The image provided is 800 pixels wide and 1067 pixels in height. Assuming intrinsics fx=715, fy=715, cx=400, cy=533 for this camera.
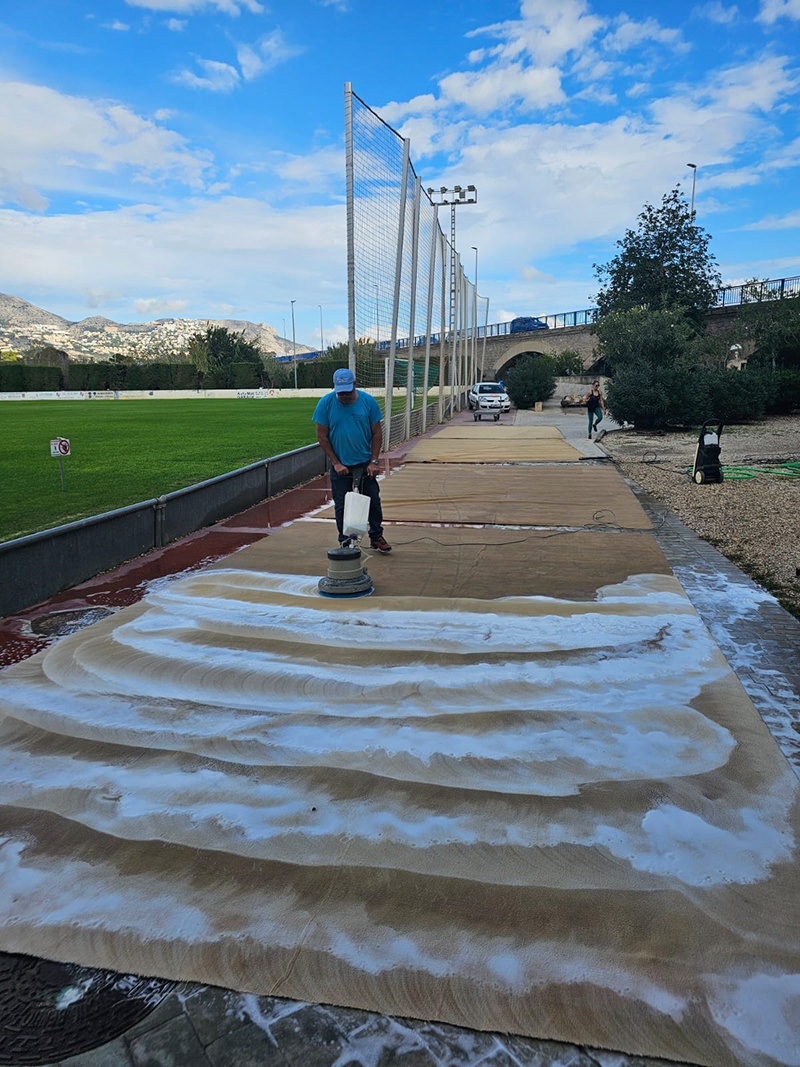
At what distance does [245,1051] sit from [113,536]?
215 inches

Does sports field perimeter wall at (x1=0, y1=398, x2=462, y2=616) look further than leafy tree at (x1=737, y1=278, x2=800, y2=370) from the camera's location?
No

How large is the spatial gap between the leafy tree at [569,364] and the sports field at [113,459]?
1358 inches

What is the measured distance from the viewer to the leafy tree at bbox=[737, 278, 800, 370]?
32.0 m

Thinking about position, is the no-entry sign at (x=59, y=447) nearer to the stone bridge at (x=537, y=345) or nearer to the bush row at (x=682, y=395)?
the bush row at (x=682, y=395)

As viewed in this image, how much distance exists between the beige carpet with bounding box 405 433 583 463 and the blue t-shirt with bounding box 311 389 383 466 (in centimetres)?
847

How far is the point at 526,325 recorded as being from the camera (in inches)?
2500

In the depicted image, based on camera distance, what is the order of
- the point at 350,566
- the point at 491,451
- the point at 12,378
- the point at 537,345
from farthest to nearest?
the point at 12,378 < the point at 537,345 < the point at 491,451 < the point at 350,566

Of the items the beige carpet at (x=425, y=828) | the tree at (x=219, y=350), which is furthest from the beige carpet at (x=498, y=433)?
the tree at (x=219, y=350)

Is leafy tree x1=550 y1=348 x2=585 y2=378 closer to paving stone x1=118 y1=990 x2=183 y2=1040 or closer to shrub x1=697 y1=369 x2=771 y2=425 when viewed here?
shrub x1=697 y1=369 x2=771 y2=425

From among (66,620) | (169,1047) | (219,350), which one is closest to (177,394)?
(219,350)

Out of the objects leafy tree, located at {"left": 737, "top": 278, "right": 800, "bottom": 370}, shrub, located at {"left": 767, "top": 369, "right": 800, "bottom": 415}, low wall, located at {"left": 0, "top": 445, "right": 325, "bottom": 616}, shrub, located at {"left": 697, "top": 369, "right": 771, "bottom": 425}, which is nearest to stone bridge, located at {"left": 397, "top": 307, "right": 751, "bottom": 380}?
leafy tree, located at {"left": 737, "top": 278, "right": 800, "bottom": 370}

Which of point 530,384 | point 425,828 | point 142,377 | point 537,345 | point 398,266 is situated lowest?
point 425,828

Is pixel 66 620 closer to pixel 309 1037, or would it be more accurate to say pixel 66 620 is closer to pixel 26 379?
pixel 309 1037

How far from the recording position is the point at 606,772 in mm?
2941
